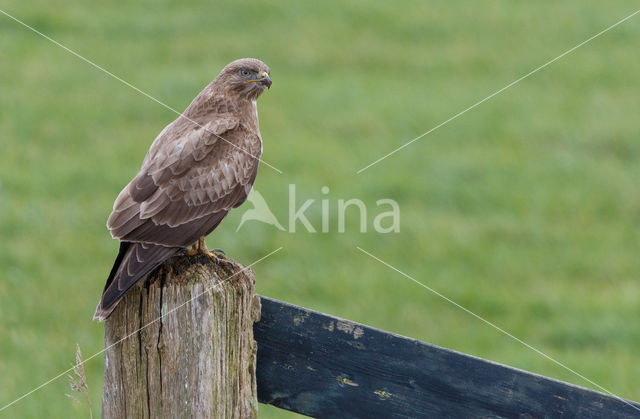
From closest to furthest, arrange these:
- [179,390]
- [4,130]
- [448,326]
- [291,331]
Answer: [179,390] < [291,331] < [448,326] < [4,130]

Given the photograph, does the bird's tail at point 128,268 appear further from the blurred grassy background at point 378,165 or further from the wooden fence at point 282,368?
the blurred grassy background at point 378,165

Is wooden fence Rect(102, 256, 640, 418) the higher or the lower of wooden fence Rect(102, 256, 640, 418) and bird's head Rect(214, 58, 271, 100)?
the lower

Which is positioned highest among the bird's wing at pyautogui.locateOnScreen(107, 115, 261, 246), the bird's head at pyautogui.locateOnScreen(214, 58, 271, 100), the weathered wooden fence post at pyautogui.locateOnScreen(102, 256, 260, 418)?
the bird's head at pyautogui.locateOnScreen(214, 58, 271, 100)

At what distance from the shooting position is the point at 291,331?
332 centimetres

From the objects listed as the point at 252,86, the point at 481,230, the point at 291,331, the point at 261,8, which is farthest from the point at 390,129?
the point at 291,331

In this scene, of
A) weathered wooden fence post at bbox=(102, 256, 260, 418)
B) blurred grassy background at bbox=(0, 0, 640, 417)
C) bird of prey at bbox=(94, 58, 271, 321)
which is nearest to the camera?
weathered wooden fence post at bbox=(102, 256, 260, 418)

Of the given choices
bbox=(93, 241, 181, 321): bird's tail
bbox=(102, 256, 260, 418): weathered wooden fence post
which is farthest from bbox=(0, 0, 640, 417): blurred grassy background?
bbox=(102, 256, 260, 418): weathered wooden fence post

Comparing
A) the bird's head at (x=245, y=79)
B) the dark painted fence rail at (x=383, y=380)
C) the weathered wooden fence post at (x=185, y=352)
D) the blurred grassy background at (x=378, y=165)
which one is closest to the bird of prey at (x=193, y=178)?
the bird's head at (x=245, y=79)

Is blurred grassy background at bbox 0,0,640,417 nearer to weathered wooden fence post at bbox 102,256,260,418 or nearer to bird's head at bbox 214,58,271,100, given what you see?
bird's head at bbox 214,58,271,100

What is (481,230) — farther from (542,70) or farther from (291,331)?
(291,331)

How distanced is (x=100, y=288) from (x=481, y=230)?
3.64 metres

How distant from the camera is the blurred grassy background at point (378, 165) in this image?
7.72 meters

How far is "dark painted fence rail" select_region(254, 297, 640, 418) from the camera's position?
3078mm

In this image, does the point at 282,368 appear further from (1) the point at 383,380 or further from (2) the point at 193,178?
(2) the point at 193,178
